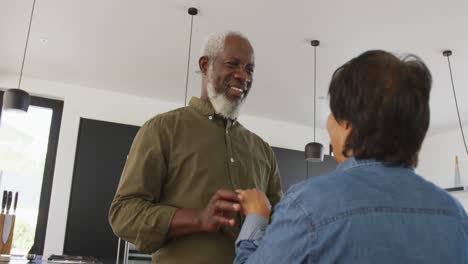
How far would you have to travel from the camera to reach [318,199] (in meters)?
0.72

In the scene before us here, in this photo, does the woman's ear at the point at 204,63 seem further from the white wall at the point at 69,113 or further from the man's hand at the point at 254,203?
the white wall at the point at 69,113

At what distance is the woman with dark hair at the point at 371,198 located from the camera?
0.69 m

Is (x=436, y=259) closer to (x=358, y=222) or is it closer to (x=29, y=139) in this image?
(x=358, y=222)

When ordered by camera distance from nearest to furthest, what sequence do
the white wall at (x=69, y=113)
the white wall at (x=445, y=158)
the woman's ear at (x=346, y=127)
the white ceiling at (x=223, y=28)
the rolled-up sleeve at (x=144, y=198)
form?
the woman's ear at (x=346, y=127)
the rolled-up sleeve at (x=144, y=198)
the white ceiling at (x=223, y=28)
the white wall at (x=69, y=113)
the white wall at (x=445, y=158)

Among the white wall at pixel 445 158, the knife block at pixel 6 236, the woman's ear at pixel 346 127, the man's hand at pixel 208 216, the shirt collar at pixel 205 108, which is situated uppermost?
the white wall at pixel 445 158

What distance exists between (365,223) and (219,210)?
0.33 meters

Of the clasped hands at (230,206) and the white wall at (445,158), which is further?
the white wall at (445,158)

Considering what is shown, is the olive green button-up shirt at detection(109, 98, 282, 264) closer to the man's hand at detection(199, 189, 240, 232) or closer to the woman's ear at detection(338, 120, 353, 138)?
the man's hand at detection(199, 189, 240, 232)

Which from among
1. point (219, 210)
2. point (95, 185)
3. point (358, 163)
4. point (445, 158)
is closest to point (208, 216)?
point (219, 210)

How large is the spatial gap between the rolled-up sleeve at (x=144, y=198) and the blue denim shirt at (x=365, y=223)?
0.29 metres

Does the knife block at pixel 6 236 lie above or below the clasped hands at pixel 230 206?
below

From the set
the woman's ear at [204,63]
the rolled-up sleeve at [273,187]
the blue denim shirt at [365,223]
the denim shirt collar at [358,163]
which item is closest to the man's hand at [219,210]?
the blue denim shirt at [365,223]

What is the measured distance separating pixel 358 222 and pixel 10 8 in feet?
11.5

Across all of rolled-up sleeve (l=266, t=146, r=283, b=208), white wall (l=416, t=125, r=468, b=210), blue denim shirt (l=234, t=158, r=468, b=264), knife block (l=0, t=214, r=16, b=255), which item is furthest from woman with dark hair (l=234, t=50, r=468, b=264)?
white wall (l=416, t=125, r=468, b=210)
